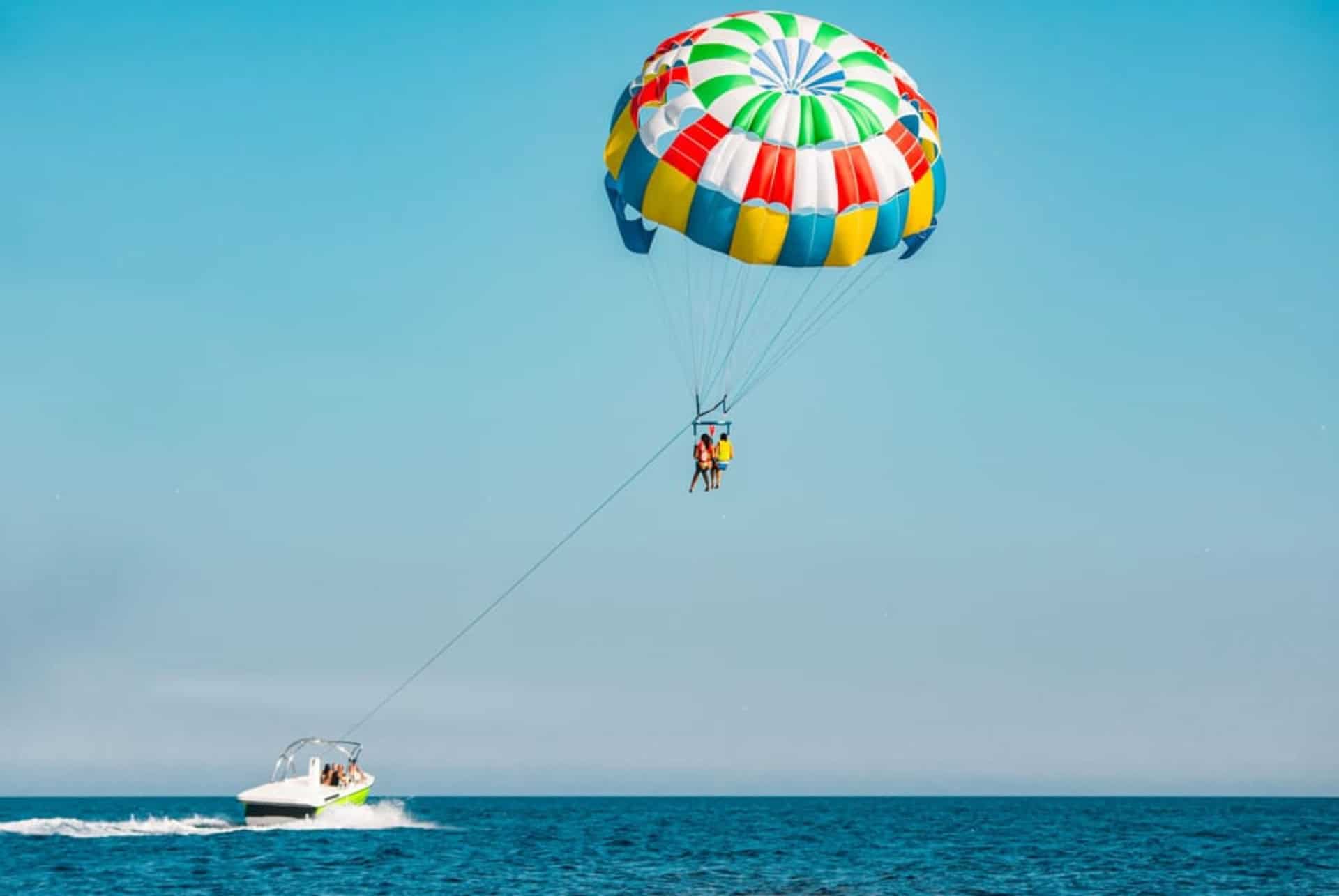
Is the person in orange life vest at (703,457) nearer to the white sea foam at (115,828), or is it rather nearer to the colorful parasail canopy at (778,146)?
the colorful parasail canopy at (778,146)

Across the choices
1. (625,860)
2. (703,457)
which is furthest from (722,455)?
(625,860)

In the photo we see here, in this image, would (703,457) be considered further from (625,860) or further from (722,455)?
(625,860)

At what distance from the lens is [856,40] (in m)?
27.2

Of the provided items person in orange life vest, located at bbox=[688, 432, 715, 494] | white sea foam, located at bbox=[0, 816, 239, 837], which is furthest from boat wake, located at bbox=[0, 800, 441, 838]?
person in orange life vest, located at bbox=[688, 432, 715, 494]

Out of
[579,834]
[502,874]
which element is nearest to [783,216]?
[502,874]

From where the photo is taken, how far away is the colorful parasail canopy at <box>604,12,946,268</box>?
84.2ft

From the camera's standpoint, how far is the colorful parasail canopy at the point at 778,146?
84.2 feet

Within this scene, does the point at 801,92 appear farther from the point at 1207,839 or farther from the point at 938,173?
the point at 1207,839

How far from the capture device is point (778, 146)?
25.6 metres

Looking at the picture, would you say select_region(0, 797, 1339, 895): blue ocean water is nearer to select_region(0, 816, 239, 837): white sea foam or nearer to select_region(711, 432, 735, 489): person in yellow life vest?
select_region(0, 816, 239, 837): white sea foam

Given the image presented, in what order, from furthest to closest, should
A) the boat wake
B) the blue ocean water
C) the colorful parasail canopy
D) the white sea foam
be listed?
1. the white sea foam
2. the boat wake
3. the blue ocean water
4. the colorful parasail canopy

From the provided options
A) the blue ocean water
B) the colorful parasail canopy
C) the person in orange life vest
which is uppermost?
the colorful parasail canopy

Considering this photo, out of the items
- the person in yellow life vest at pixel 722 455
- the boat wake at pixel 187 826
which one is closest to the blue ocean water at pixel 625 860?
the boat wake at pixel 187 826

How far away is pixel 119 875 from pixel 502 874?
1011cm
